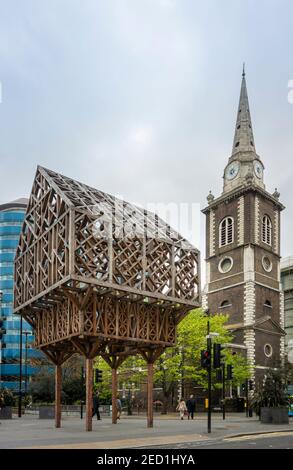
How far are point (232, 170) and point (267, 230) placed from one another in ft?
31.0

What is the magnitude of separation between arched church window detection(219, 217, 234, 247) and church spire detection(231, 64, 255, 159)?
955 cm

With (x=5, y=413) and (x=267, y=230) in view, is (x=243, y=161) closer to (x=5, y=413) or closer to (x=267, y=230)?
(x=267, y=230)

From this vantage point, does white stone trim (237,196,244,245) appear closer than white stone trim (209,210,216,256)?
Yes

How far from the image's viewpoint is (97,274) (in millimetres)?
27156

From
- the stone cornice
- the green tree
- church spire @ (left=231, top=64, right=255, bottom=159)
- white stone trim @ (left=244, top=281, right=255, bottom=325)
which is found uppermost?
church spire @ (left=231, top=64, right=255, bottom=159)

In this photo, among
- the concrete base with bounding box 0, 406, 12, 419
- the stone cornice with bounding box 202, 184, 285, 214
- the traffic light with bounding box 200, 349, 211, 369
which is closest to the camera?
the traffic light with bounding box 200, 349, 211, 369

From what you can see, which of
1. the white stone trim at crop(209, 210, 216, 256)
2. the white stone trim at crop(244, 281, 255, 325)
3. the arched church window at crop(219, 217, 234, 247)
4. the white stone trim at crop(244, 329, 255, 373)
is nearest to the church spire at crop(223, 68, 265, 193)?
the white stone trim at crop(209, 210, 216, 256)

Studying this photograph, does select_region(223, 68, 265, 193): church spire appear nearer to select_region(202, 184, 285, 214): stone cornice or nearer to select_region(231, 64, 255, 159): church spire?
select_region(231, 64, 255, 159): church spire

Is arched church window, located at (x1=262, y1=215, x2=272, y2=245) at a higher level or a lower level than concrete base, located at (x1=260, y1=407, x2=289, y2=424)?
higher

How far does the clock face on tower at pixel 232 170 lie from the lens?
70.2m

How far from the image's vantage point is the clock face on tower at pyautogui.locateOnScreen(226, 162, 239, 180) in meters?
70.2

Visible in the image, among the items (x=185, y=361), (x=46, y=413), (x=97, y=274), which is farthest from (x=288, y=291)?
(x=97, y=274)

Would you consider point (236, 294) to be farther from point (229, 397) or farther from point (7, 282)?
point (7, 282)

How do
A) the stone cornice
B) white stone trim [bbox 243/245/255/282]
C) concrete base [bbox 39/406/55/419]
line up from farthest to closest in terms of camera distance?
the stone cornice → white stone trim [bbox 243/245/255/282] → concrete base [bbox 39/406/55/419]
